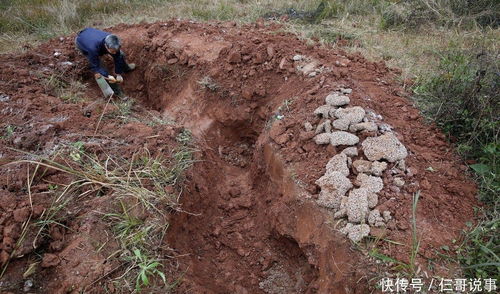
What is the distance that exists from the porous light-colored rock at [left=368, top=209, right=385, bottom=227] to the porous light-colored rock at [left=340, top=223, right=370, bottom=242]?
45mm

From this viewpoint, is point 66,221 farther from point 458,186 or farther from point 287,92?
point 458,186

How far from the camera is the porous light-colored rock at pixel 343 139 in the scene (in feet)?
8.02

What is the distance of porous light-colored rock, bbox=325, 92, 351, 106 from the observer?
8.77ft

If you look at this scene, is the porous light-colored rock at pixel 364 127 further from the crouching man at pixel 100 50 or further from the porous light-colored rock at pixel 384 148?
the crouching man at pixel 100 50

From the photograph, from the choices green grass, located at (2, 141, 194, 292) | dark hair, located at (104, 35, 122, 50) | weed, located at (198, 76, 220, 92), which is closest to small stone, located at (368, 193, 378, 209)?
green grass, located at (2, 141, 194, 292)

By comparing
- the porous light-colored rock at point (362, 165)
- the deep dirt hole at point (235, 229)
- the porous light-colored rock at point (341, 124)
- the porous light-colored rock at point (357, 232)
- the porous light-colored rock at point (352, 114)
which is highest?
the porous light-colored rock at point (352, 114)

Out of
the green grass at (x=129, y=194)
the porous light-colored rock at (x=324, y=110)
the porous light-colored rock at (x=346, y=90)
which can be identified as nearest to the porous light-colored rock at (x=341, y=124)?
the porous light-colored rock at (x=324, y=110)

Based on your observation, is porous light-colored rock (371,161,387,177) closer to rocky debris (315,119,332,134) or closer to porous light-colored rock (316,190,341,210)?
porous light-colored rock (316,190,341,210)

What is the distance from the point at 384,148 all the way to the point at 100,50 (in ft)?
10.7

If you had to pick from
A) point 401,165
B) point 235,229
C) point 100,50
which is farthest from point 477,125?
point 100,50

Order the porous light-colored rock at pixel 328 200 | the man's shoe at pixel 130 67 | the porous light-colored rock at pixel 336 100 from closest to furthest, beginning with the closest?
the porous light-colored rock at pixel 328 200 < the porous light-colored rock at pixel 336 100 < the man's shoe at pixel 130 67

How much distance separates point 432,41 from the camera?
3898 millimetres

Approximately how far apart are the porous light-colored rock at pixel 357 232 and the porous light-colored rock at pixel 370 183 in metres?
0.25

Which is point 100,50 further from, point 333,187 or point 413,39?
point 413,39
